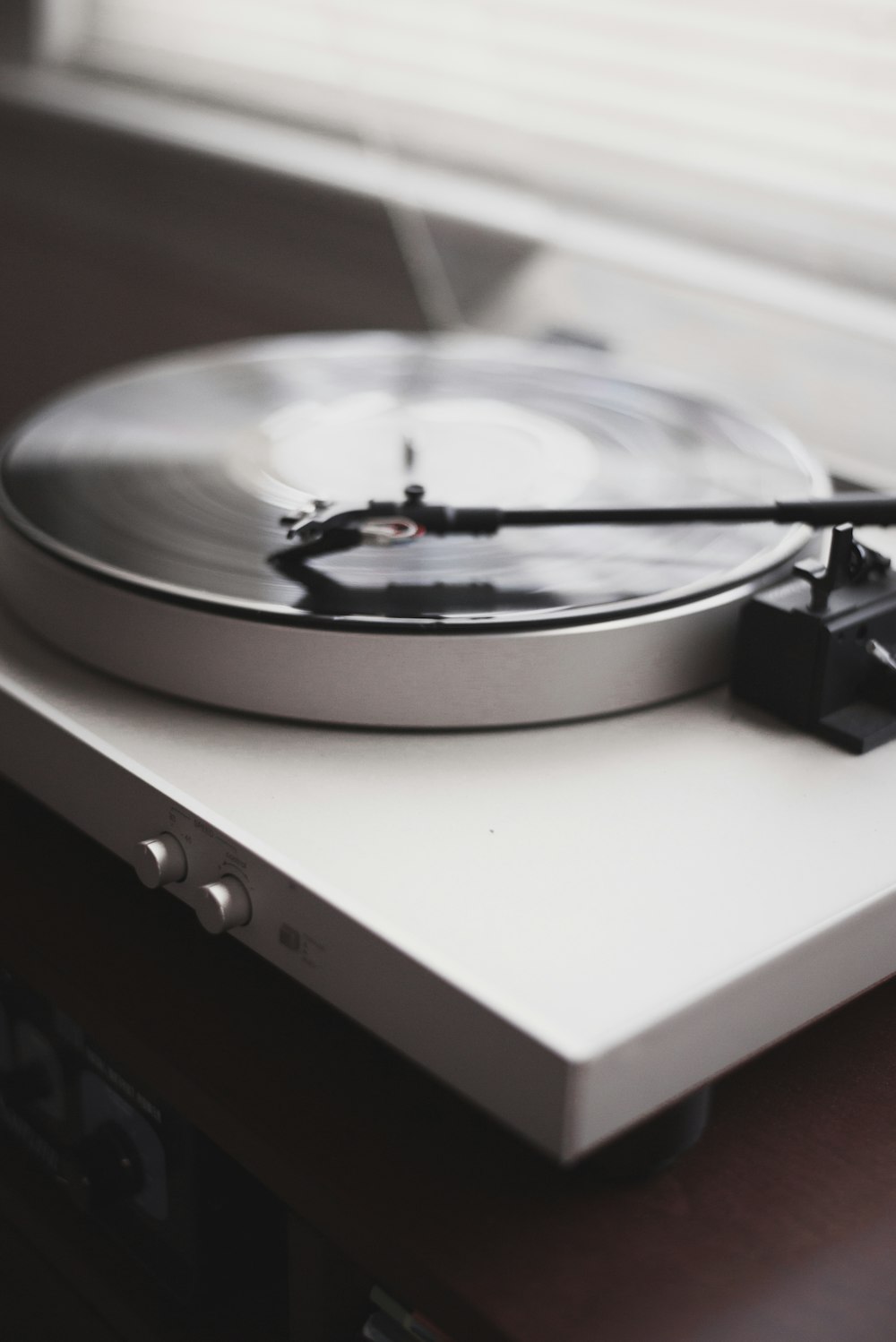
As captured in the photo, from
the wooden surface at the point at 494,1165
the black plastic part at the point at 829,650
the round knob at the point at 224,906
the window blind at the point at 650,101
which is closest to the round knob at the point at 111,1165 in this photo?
the wooden surface at the point at 494,1165

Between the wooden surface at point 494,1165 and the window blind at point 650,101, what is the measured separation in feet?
2.13

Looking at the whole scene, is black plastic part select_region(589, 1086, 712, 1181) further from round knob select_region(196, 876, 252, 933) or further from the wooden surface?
round knob select_region(196, 876, 252, 933)

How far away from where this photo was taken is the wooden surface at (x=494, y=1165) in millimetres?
542

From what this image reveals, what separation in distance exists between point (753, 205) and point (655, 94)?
14 cm

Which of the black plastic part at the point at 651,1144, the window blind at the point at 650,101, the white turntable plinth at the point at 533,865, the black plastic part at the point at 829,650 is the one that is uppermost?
the window blind at the point at 650,101

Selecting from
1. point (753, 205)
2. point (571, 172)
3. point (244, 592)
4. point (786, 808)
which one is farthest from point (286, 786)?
point (571, 172)

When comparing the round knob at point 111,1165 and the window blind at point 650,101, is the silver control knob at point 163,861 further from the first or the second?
the window blind at point 650,101

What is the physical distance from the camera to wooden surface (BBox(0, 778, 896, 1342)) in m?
0.54

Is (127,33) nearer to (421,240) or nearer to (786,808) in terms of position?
(421,240)

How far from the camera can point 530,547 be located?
2.53ft

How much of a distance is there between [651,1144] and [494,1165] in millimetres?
69

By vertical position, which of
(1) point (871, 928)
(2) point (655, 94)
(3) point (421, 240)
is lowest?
(1) point (871, 928)

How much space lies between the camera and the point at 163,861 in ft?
2.07

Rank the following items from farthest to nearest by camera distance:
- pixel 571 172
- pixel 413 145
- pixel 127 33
A: 1. pixel 127 33
2. pixel 413 145
3. pixel 571 172
